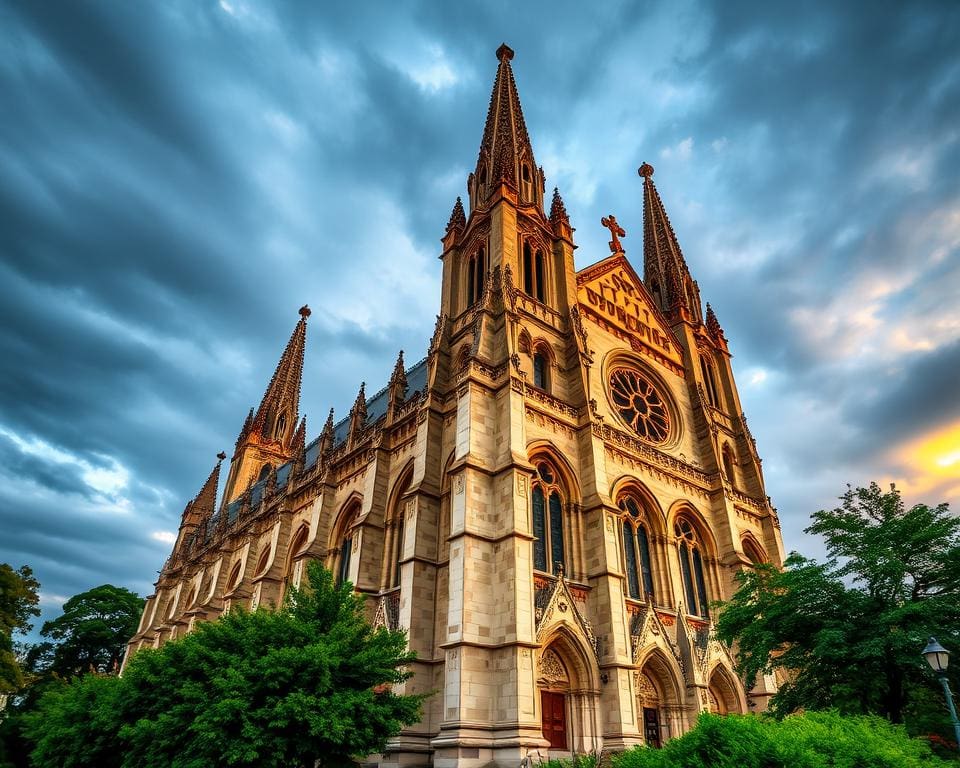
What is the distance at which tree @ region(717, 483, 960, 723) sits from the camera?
48.3 ft

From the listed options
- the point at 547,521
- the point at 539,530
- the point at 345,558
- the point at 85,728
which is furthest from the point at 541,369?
the point at 85,728

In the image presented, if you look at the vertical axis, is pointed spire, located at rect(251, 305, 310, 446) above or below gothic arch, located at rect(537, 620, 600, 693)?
above

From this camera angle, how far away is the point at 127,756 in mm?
15328

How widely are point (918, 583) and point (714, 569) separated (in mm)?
10369

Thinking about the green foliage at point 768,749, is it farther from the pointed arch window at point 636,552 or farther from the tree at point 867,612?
the pointed arch window at point 636,552

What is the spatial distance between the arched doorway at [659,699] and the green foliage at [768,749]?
1144 centimetres

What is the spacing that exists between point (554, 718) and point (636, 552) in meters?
7.22

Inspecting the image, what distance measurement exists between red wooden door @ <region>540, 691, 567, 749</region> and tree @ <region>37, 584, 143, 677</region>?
49.3 metres

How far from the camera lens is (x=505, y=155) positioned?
31.2m

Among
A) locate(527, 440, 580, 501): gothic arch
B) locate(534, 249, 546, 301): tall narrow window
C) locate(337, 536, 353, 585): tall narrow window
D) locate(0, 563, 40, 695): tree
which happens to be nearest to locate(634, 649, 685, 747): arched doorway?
locate(527, 440, 580, 501): gothic arch

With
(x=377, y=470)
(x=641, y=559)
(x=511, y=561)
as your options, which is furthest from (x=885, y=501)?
(x=377, y=470)

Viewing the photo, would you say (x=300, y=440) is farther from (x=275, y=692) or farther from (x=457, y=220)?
(x=275, y=692)

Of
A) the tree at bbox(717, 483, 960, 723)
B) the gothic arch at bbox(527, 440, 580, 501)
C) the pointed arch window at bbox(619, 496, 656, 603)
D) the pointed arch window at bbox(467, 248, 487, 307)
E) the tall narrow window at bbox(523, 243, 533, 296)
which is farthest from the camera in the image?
the pointed arch window at bbox(467, 248, 487, 307)

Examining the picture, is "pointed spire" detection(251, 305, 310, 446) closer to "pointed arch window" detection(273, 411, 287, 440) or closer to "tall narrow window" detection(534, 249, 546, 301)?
"pointed arch window" detection(273, 411, 287, 440)
